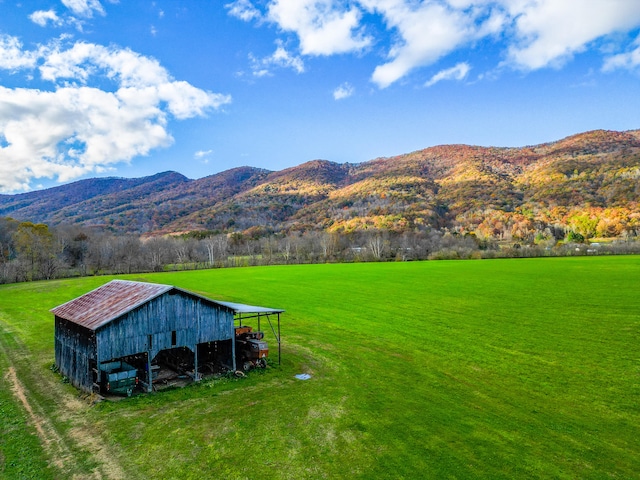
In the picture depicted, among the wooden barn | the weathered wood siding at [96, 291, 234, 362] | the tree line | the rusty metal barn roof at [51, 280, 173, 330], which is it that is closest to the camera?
the weathered wood siding at [96, 291, 234, 362]

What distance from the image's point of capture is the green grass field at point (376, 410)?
13.6 m

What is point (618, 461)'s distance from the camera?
13.8 meters

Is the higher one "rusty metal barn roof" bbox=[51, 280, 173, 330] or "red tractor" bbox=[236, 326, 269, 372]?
"rusty metal barn roof" bbox=[51, 280, 173, 330]

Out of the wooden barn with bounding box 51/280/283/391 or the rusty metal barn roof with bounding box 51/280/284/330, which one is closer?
the wooden barn with bounding box 51/280/283/391

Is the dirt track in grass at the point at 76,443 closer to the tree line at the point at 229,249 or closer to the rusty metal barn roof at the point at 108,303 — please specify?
the rusty metal barn roof at the point at 108,303

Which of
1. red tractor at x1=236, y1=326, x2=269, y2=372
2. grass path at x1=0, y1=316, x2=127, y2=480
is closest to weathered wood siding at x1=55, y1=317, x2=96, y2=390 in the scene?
grass path at x1=0, y1=316, x2=127, y2=480

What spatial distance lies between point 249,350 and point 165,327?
5516mm

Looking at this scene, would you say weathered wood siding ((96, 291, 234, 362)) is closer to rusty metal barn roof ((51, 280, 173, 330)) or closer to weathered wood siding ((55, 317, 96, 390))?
rusty metal barn roof ((51, 280, 173, 330))

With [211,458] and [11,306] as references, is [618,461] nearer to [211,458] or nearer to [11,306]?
[211,458]

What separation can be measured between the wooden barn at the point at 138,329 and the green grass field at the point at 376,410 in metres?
1.68

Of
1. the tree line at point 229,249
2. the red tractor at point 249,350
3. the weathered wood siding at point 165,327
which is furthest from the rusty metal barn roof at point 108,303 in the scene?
the tree line at point 229,249

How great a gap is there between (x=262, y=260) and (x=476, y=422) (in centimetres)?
10856

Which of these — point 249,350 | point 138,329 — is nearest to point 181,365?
point 249,350

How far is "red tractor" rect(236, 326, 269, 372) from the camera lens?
950 inches
